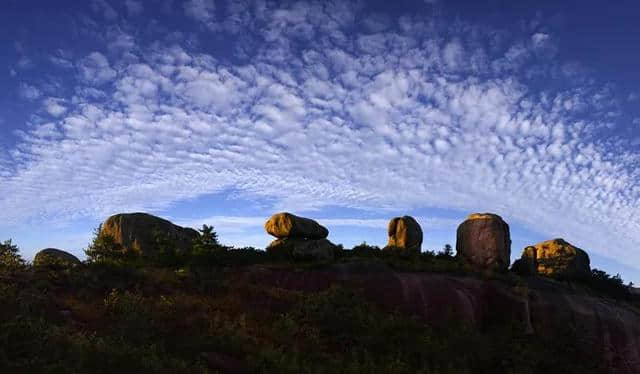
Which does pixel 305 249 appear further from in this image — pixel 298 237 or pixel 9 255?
pixel 9 255

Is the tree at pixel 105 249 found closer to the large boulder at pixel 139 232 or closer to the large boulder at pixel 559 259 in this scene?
the large boulder at pixel 139 232

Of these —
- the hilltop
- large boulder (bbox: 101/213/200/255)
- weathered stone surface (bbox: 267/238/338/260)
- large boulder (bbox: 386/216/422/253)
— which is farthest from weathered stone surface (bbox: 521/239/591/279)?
large boulder (bbox: 101/213/200/255)

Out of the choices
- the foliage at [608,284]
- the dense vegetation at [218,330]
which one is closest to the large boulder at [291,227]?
the dense vegetation at [218,330]

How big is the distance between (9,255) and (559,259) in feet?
127

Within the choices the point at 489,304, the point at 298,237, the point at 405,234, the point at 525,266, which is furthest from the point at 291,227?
the point at 525,266

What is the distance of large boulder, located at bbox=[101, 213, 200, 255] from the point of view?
32.8 meters

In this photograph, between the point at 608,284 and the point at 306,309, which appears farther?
the point at 608,284

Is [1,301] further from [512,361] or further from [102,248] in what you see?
[512,361]

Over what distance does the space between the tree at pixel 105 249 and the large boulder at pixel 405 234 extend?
18.7 meters

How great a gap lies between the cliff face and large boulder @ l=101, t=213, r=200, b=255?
32.8ft

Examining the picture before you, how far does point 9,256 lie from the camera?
99.3 feet

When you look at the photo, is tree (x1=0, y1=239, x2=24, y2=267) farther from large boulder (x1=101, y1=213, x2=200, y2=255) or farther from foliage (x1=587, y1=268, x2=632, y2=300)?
foliage (x1=587, y1=268, x2=632, y2=300)

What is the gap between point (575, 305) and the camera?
26047 millimetres

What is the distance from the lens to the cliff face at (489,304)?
80.1 ft
